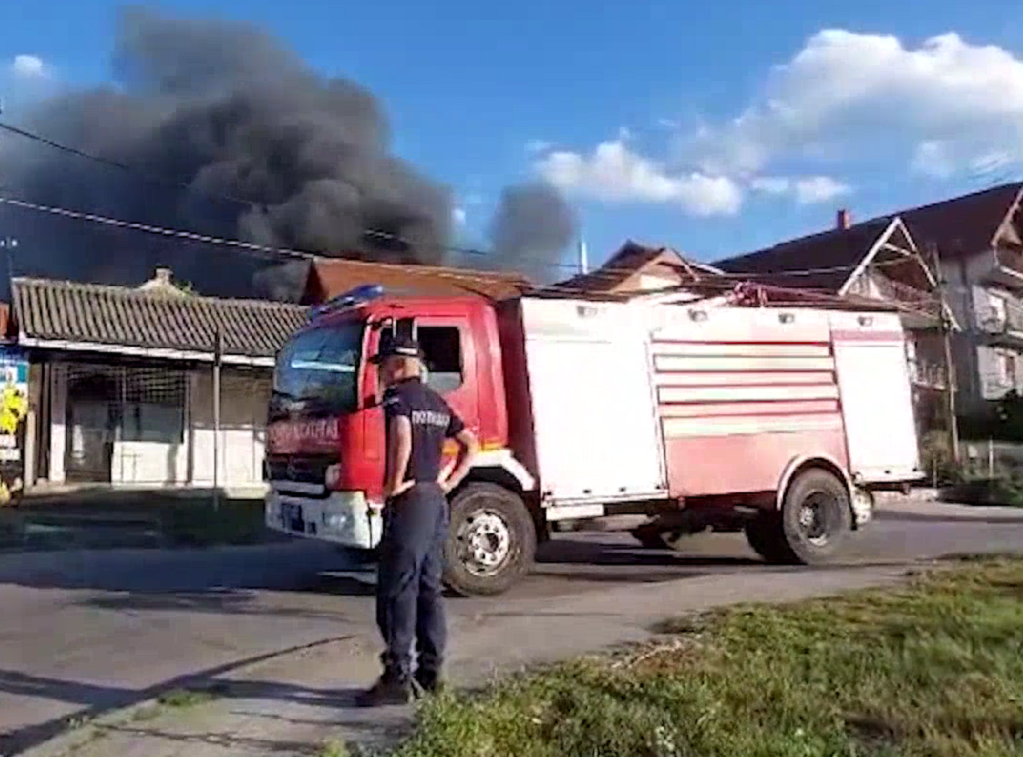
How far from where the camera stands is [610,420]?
10.6m

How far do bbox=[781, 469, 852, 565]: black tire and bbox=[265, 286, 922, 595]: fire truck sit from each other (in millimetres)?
18

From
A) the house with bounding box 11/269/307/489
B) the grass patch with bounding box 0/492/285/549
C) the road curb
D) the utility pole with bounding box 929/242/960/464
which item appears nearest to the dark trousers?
the road curb

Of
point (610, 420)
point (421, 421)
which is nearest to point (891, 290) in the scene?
point (610, 420)

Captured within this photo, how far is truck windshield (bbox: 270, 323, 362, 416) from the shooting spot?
9.54m

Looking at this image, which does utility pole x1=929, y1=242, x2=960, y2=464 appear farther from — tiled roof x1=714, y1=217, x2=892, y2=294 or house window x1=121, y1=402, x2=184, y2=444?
house window x1=121, y1=402, x2=184, y2=444

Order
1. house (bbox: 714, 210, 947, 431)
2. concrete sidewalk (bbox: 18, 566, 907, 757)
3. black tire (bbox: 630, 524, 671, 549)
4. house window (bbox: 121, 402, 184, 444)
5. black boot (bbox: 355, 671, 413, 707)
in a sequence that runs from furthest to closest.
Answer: house (bbox: 714, 210, 947, 431) < house window (bbox: 121, 402, 184, 444) < black tire (bbox: 630, 524, 671, 549) < black boot (bbox: 355, 671, 413, 707) < concrete sidewalk (bbox: 18, 566, 907, 757)

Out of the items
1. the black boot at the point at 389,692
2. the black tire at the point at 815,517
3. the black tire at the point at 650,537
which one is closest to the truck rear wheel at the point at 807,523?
the black tire at the point at 815,517

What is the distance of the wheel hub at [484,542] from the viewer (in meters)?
9.77

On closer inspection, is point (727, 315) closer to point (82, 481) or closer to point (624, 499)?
point (624, 499)

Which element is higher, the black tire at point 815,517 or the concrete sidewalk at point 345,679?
the black tire at point 815,517

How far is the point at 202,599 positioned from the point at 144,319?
15.5m

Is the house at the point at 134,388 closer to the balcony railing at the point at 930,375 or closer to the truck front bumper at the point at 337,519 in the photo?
the truck front bumper at the point at 337,519

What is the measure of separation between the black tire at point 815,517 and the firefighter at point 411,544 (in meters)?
6.40

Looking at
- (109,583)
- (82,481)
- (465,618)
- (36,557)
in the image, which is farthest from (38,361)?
(465,618)
